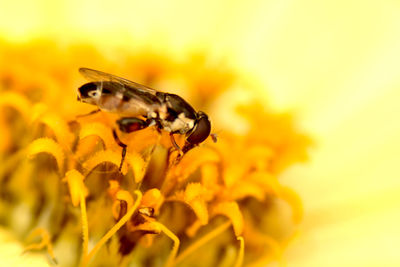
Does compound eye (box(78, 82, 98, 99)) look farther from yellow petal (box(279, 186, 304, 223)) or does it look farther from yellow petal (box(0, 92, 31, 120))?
yellow petal (box(279, 186, 304, 223))

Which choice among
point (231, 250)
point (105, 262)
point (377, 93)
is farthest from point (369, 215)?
point (105, 262)

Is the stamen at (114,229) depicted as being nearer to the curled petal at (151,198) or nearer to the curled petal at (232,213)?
the curled petal at (151,198)

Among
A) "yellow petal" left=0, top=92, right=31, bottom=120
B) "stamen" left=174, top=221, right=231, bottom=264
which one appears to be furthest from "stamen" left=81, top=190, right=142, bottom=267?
"yellow petal" left=0, top=92, right=31, bottom=120

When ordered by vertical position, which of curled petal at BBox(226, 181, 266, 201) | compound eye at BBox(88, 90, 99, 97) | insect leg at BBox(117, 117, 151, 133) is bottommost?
compound eye at BBox(88, 90, 99, 97)

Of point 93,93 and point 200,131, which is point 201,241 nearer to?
point 200,131

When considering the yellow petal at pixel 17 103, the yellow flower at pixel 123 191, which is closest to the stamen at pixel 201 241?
the yellow flower at pixel 123 191

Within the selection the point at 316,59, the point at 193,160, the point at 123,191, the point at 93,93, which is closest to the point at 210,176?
the point at 193,160

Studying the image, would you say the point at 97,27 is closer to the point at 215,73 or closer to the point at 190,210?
the point at 215,73

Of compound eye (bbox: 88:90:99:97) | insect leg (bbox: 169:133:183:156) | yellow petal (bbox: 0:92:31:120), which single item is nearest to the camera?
compound eye (bbox: 88:90:99:97)
